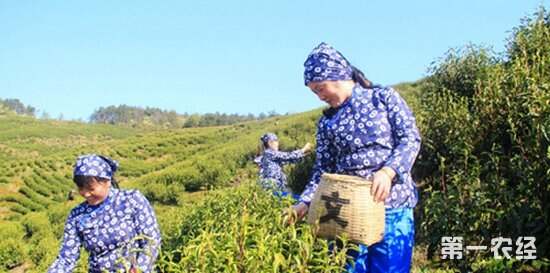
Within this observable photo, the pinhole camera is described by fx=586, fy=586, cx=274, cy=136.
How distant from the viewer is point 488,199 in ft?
14.3

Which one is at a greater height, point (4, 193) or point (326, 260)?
point (326, 260)

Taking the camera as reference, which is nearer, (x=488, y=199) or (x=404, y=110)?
(x=404, y=110)

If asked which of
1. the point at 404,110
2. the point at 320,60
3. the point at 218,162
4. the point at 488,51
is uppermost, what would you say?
the point at 488,51

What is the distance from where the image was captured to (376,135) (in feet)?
8.09

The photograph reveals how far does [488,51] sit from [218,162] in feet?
71.2

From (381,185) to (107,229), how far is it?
1.64m

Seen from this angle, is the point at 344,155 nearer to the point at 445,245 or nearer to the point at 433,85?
the point at 445,245

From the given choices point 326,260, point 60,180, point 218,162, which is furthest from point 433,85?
point 60,180

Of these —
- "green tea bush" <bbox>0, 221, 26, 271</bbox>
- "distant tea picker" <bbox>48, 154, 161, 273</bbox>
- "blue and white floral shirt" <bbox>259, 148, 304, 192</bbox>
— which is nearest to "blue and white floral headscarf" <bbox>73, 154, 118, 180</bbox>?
"distant tea picker" <bbox>48, 154, 161, 273</bbox>

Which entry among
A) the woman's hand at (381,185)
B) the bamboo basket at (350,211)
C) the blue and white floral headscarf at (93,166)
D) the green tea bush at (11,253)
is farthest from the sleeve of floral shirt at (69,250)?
the green tea bush at (11,253)

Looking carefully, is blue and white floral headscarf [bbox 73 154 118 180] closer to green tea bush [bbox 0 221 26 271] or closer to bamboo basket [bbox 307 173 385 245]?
bamboo basket [bbox 307 173 385 245]

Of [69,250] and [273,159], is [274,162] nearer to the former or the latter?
[273,159]

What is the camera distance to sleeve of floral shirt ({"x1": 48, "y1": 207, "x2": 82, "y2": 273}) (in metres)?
3.18

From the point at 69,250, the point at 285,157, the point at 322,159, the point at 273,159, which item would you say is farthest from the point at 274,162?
the point at 322,159
